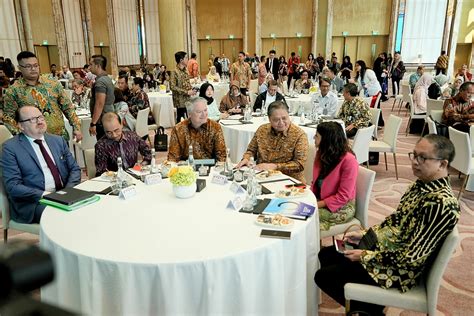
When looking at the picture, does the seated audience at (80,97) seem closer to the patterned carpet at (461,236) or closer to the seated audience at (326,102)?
the patterned carpet at (461,236)

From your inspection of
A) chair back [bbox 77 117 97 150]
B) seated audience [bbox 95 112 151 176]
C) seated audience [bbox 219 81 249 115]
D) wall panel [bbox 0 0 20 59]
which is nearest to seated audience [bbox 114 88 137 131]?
chair back [bbox 77 117 97 150]

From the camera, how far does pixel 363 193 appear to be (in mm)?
2977

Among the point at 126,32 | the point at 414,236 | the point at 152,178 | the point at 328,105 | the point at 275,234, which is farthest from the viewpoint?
the point at 126,32

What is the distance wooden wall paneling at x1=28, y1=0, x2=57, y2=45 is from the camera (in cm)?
1492

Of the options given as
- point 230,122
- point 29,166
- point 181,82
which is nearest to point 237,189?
point 29,166

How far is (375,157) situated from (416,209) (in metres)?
4.16

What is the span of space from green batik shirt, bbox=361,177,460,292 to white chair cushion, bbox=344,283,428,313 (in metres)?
0.03

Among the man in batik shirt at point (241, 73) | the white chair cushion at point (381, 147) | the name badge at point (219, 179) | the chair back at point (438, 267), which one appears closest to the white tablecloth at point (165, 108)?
the man in batik shirt at point (241, 73)

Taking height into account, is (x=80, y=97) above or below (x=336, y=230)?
above

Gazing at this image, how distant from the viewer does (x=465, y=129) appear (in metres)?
5.92

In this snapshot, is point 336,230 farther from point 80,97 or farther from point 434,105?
point 80,97

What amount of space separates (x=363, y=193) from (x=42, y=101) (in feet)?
10.6

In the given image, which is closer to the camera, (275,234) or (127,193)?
(275,234)

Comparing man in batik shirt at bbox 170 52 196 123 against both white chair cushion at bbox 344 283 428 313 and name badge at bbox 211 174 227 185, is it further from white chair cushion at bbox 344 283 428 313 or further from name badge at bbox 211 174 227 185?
white chair cushion at bbox 344 283 428 313
